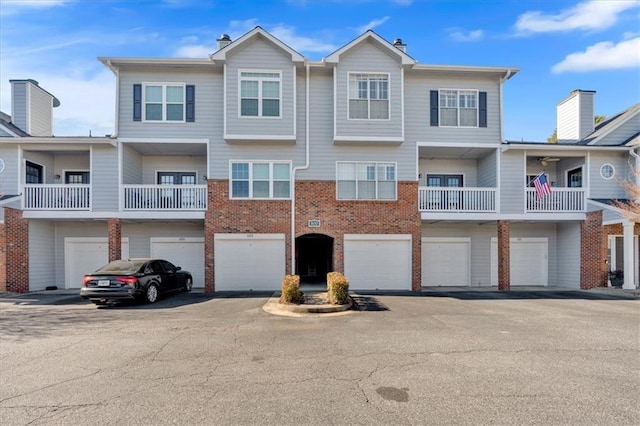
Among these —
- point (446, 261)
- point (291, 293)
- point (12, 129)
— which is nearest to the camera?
point (291, 293)

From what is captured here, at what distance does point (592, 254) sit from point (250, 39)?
17.6 metres

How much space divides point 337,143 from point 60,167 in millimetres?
13408

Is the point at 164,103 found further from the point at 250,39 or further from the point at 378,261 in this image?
the point at 378,261

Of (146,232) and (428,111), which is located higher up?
(428,111)

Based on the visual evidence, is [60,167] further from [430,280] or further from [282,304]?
[430,280]

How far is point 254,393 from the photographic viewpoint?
503 cm

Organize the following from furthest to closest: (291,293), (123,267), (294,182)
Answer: (294,182) < (123,267) < (291,293)

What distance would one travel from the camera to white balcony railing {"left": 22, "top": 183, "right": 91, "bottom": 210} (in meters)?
15.8

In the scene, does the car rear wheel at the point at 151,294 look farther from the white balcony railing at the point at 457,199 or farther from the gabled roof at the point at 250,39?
the white balcony railing at the point at 457,199

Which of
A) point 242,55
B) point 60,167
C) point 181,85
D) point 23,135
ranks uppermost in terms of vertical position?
point 242,55

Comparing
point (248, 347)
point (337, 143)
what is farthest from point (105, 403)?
point (337, 143)

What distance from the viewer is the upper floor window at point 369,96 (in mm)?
16062

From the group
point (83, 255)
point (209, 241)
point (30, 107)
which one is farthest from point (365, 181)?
point (30, 107)

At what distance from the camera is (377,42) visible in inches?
631
